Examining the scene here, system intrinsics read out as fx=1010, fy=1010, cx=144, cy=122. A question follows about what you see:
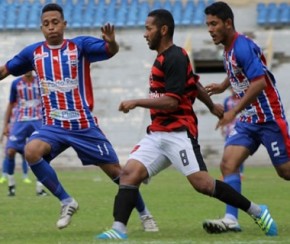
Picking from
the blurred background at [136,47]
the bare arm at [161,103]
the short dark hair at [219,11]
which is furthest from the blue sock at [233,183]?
the blurred background at [136,47]

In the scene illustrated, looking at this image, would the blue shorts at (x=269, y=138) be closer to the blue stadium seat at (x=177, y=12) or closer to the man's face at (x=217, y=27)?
the man's face at (x=217, y=27)

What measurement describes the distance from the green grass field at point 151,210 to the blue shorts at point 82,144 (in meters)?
0.74

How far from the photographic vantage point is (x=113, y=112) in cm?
2830

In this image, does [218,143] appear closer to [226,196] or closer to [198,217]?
[198,217]

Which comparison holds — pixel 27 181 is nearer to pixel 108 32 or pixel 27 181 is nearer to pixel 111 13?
pixel 111 13

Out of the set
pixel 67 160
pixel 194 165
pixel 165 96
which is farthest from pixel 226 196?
pixel 67 160

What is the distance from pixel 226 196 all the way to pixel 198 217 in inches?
101

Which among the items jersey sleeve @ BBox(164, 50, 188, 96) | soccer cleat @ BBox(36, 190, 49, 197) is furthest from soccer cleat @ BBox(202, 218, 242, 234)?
soccer cleat @ BBox(36, 190, 49, 197)

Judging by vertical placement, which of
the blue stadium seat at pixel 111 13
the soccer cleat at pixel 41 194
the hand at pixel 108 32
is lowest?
the soccer cleat at pixel 41 194

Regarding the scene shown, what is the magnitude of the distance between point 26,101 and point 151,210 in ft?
17.7

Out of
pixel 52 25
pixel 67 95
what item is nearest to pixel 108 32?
pixel 52 25

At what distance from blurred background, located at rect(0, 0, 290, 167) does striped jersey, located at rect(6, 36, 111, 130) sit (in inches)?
674

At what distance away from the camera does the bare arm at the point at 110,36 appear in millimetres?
9688

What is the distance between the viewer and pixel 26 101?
17688 mm
